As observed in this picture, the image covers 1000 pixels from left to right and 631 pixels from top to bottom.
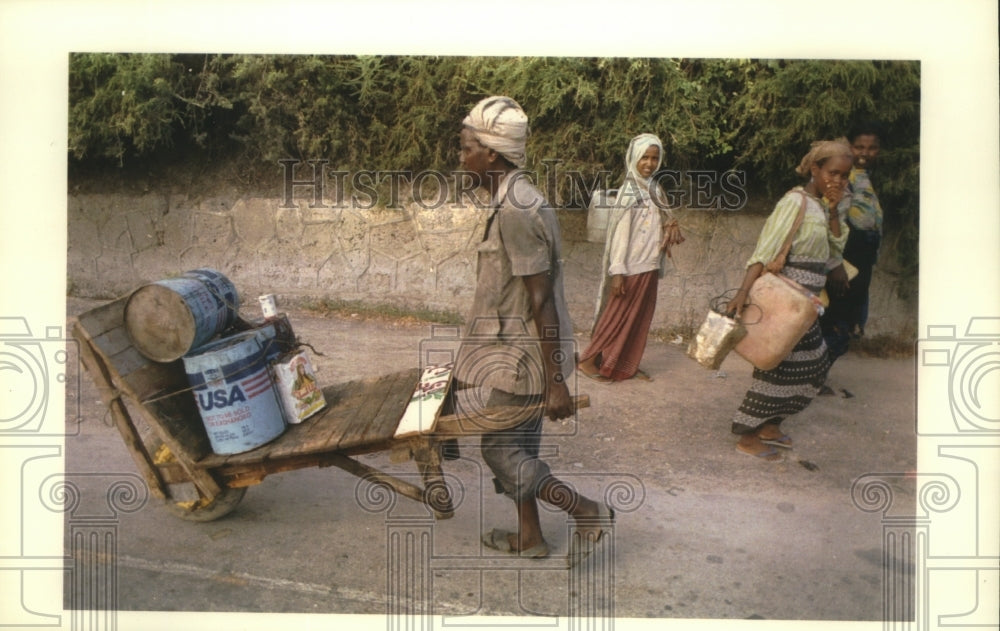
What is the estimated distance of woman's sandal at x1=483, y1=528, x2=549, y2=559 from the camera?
347cm

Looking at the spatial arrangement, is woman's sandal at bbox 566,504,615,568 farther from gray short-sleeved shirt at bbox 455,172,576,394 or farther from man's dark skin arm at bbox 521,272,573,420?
gray short-sleeved shirt at bbox 455,172,576,394

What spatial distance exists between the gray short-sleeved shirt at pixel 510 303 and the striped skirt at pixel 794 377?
4.70ft

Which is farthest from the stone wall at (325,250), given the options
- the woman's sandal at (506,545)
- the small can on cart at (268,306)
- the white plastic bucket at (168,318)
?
the woman's sandal at (506,545)

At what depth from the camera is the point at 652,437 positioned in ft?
14.7

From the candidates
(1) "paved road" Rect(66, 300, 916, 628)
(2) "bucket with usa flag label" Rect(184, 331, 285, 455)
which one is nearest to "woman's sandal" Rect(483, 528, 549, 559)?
(1) "paved road" Rect(66, 300, 916, 628)

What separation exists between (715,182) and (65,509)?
3.51m

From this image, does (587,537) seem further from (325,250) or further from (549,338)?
(325,250)

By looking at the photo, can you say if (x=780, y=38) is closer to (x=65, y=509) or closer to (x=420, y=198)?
(x=420, y=198)

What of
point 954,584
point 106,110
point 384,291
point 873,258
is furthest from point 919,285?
point 106,110

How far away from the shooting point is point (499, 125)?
3156 mm

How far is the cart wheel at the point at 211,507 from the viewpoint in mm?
3482

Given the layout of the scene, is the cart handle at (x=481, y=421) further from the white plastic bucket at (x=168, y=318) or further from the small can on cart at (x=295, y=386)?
the white plastic bucket at (x=168, y=318)

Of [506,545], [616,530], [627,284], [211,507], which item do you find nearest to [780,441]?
[616,530]

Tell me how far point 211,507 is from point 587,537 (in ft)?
5.39
